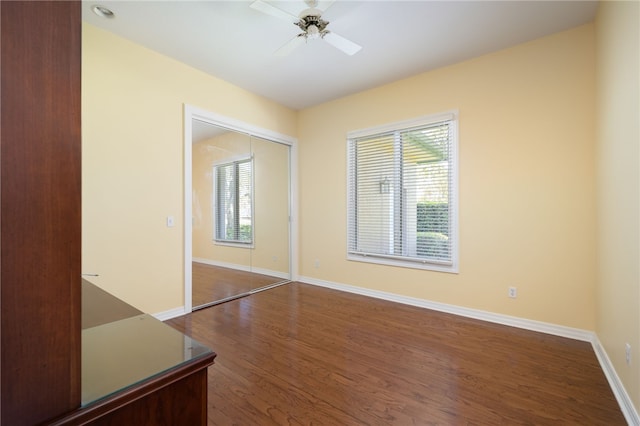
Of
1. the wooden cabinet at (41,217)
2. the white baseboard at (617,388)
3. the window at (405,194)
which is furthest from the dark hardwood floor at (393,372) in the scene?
the wooden cabinet at (41,217)

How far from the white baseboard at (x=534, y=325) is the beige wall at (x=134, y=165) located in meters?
2.31

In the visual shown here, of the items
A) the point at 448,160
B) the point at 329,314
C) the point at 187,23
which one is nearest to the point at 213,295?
the point at 329,314

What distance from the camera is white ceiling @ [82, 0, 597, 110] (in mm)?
2357

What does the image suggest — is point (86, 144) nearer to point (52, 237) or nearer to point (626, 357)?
point (52, 237)

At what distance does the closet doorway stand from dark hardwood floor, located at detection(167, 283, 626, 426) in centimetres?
74

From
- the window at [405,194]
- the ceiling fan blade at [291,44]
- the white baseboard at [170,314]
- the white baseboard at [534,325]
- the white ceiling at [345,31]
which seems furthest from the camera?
the window at [405,194]

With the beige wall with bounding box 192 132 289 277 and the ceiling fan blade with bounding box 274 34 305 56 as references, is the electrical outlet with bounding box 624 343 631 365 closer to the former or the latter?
the ceiling fan blade with bounding box 274 34 305 56

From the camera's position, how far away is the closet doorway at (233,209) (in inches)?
135

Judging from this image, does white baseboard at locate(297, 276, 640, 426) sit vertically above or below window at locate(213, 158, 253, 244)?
below

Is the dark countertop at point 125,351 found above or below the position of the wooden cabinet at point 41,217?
below

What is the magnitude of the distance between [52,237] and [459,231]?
3.44m

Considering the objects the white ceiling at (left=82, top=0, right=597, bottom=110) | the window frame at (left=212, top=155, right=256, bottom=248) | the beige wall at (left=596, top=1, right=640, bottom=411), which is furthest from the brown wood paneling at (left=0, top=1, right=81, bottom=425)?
the window frame at (left=212, top=155, right=256, bottom=248)

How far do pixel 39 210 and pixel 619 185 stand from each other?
2807 mm

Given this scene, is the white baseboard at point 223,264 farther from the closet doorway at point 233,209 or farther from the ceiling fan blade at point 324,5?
the ceiling fan blade at point 324,5
